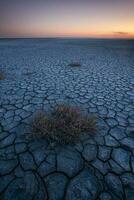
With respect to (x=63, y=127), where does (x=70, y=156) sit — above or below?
below

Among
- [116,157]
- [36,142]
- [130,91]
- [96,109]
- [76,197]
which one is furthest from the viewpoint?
[130,91]

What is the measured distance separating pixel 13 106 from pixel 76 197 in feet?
8.56

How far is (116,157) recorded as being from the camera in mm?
2240

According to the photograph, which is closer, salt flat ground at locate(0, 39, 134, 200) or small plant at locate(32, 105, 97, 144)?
salt flat ground at locate(0, 39, 134, 200)

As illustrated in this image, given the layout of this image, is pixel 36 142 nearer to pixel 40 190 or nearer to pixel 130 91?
pixel 40 190

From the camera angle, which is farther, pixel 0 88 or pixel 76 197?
pixel 0 88

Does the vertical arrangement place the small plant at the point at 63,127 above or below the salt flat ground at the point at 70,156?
above

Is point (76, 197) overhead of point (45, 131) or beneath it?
beneath

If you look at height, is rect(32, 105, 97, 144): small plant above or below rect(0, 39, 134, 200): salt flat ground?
above

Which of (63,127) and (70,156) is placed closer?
(70,156)

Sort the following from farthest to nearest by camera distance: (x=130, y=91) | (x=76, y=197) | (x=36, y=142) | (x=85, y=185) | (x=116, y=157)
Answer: (x=130, y=91) < (x=36, y=142) < (x=116, y=157) < (x=85, y=185) < (x=76, y=197)

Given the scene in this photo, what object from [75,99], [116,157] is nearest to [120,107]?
[75,99]

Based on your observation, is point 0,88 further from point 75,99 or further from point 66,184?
point 66,184

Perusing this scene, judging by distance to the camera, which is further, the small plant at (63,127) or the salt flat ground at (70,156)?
the small plant at (63,127)
